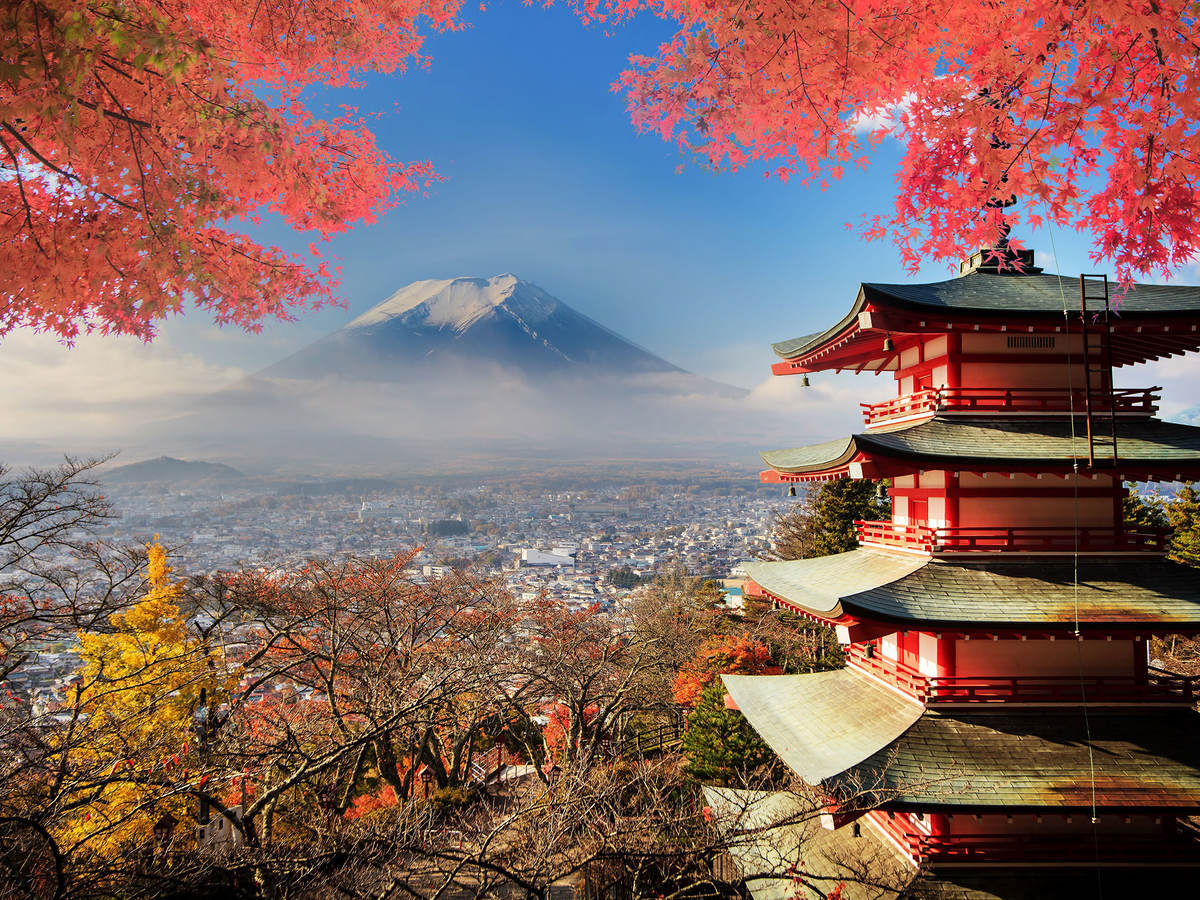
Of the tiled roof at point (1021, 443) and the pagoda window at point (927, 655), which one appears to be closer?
the tiled roof at point (1021, 443)

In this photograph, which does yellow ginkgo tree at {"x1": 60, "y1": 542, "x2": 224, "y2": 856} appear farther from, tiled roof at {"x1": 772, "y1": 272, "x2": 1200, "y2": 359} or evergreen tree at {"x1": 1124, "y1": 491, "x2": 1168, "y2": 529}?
evergreen tree at {"x1": 1124, "y1": 491, "x2": 1168, "y2": 529}

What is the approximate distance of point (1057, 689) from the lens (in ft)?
17.5

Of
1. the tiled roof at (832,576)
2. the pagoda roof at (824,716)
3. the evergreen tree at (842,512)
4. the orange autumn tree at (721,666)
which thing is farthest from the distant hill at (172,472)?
the pagoda roof at (824,716)

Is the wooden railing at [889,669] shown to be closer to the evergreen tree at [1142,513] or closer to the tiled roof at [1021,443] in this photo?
the tiled roof at [1021,443]

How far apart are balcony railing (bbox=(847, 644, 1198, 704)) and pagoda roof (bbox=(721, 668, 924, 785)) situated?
34 cm

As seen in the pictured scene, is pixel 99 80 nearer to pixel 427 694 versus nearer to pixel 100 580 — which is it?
pixel 427 694

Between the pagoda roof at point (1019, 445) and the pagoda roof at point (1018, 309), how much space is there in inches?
32.9

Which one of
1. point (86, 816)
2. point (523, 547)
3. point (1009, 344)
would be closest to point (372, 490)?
point (523, 547)

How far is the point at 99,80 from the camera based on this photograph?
1.94m

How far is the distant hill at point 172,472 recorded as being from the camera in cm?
4062

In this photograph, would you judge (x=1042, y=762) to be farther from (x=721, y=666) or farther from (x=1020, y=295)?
(x=721, y=666)

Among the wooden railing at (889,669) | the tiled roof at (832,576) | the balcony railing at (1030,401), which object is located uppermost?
the balcony railing at (1030,401)

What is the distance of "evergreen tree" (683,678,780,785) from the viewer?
944 centimetres

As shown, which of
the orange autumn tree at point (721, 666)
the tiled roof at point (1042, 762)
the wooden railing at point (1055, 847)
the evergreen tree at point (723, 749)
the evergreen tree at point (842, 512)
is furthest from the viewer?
the evergreen tree at point (842, 512)
